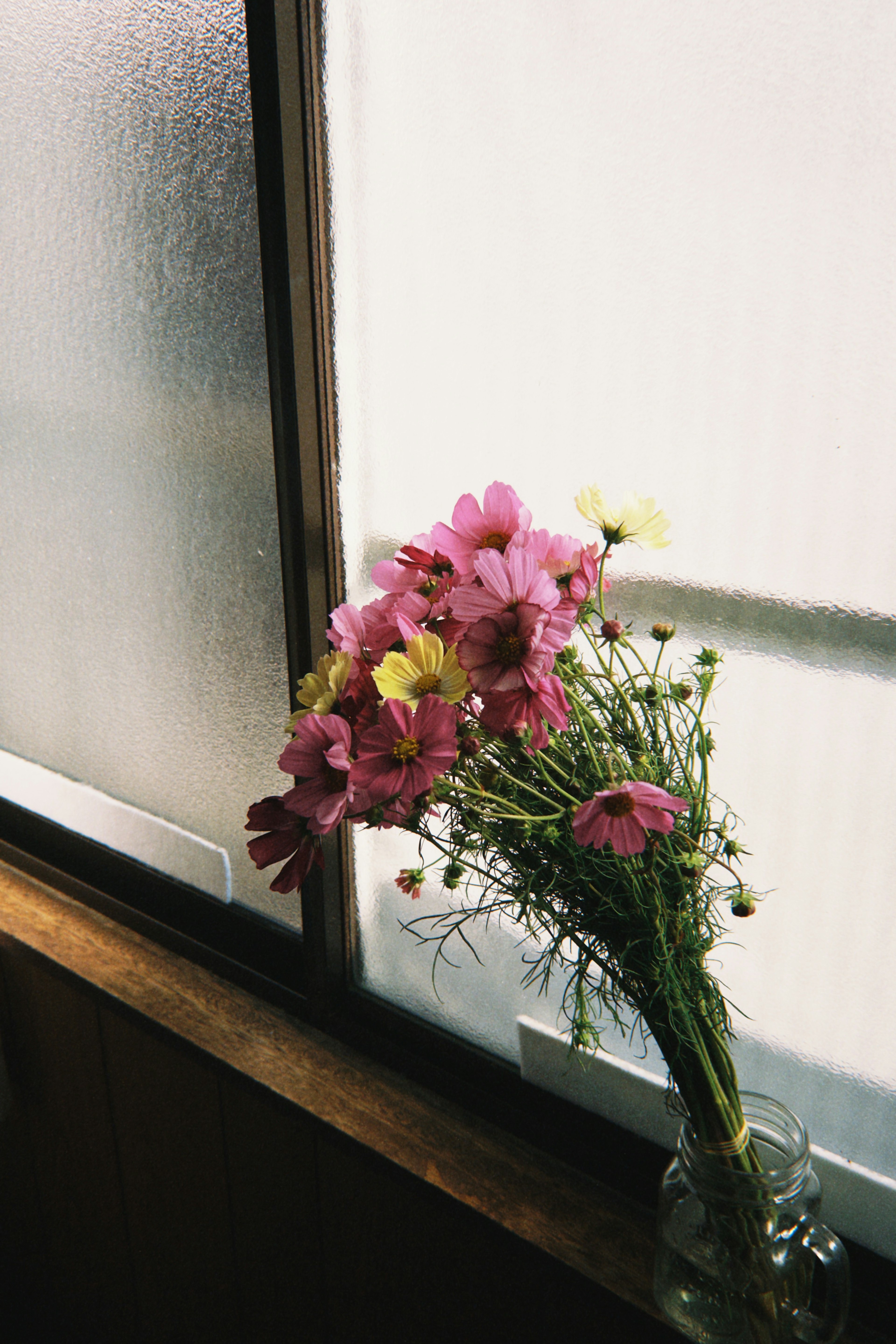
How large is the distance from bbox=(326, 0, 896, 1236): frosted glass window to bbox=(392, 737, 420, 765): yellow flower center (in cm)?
35

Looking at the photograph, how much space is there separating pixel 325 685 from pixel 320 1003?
2.09 ft

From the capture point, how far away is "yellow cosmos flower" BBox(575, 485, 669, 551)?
1.87ft

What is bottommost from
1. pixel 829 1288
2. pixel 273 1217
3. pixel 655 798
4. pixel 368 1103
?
pixel 273 1217

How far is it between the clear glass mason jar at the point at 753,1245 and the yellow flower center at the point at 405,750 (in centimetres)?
37

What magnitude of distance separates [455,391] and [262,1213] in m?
1.03

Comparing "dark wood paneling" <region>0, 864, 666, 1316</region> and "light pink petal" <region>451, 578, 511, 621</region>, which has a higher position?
"light pink petal" <region>451, 578, 511, 621</region>

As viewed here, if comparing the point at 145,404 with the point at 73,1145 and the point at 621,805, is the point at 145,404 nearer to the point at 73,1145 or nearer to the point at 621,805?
the point at 621,805

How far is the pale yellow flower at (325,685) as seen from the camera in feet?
1.79

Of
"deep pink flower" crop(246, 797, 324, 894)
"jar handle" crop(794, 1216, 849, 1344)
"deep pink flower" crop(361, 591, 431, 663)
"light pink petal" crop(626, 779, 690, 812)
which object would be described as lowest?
"jar handle" crop(794, 1216, 849, 1344)

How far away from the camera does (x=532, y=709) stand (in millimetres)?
492

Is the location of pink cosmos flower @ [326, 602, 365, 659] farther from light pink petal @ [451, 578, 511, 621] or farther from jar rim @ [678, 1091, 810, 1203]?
jar rim @ [678, 1091, 810, 1203]

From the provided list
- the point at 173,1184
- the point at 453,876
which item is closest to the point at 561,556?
the point at 453,876

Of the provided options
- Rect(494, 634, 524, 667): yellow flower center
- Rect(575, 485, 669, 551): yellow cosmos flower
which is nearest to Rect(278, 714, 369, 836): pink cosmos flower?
Rect(494, 634, 524, 667): yellow flower center

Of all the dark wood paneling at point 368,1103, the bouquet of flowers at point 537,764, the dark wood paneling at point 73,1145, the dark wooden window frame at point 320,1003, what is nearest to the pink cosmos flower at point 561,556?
the bouquet of flowers at point 537,764
